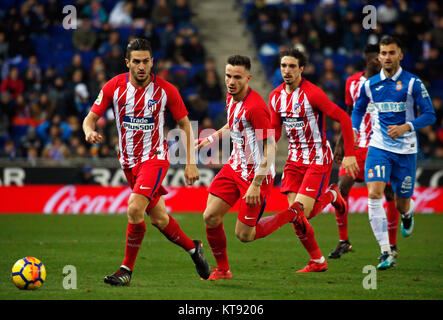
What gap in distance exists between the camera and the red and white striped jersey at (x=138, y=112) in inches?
291

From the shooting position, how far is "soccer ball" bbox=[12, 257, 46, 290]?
673 cm

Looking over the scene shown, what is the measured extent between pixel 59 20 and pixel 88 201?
628 centimetres

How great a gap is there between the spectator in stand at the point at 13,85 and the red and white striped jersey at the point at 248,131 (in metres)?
11.4

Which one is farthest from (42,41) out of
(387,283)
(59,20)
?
(387,283)

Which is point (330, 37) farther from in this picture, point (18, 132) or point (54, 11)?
point (18, 132)

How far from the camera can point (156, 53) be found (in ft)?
63.8

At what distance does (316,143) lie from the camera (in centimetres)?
826

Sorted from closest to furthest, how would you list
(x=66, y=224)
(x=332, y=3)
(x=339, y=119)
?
(x=339, y=119) < (x=66, y=224) < (x=332, y=3)

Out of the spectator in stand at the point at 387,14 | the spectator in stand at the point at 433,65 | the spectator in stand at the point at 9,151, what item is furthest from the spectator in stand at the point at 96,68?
the spectator in stand at the point at 433,65

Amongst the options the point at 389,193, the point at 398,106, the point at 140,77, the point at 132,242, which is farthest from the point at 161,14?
the point at 132,242

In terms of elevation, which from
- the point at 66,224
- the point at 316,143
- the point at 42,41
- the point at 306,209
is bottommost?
the point at 66,224

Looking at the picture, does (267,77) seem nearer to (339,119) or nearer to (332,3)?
(332,3)

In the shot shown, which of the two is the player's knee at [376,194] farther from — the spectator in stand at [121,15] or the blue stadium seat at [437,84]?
the spectator in stand at [121,15]

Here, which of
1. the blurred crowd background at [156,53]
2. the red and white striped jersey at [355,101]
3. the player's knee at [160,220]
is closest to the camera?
the player's knee at [160,220]
